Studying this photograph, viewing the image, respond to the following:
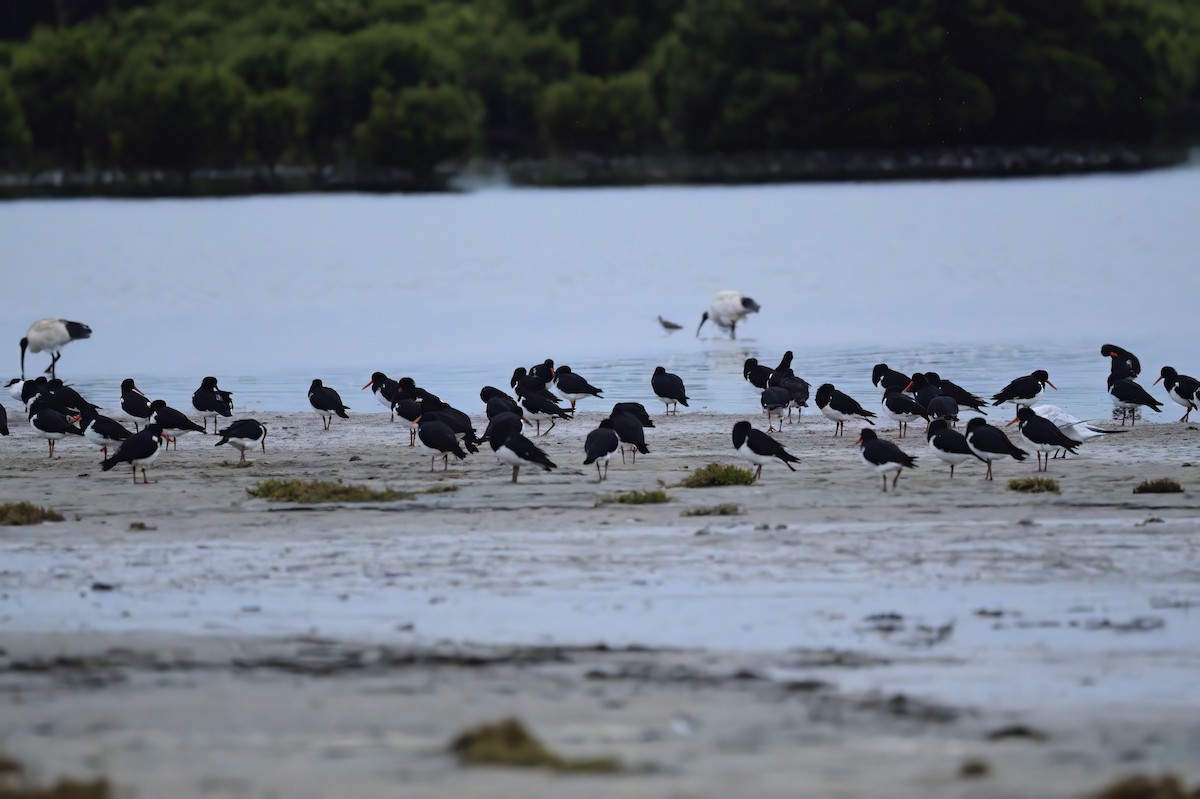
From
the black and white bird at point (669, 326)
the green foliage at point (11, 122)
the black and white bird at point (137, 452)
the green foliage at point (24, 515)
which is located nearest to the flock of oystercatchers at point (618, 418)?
the black and white bird at point (137, 452)

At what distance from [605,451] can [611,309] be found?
24965 mm

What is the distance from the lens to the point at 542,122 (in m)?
130

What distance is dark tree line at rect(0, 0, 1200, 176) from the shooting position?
10988 cm

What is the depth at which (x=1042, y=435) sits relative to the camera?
16250mm

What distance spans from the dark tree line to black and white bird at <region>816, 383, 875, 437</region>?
91179 millimetres

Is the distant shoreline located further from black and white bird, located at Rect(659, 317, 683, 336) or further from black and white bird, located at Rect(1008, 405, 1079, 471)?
black and white bird, located at Rect(1008, 405, 1079, 471)

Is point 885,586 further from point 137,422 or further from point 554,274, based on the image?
point 554,274

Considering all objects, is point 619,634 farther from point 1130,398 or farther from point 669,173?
point 669,173

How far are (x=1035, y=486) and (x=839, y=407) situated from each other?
4.26 meters

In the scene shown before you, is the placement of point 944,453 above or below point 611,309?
below

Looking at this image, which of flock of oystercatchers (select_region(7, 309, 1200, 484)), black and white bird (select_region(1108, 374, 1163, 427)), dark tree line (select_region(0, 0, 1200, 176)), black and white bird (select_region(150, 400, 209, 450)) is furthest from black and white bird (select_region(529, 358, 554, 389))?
dark tree line (select_region(0, 0, 1200, 176))

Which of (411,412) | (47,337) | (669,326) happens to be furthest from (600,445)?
(669,326)

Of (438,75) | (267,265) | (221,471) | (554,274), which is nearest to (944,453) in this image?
(221,471)

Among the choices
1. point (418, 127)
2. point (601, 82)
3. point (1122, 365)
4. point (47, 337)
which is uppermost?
point (601, 82)
